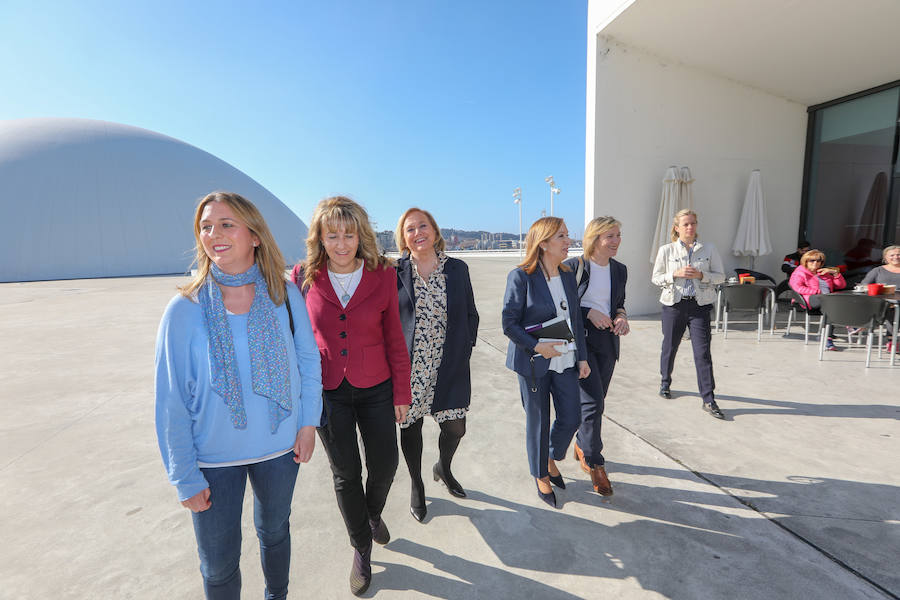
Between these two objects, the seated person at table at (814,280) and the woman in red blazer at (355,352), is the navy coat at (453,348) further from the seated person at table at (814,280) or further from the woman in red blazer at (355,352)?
the seated person at table at (814,280)

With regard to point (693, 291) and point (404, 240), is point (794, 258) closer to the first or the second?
point (693, 291)

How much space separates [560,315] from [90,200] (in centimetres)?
4216

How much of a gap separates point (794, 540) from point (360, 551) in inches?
90.6

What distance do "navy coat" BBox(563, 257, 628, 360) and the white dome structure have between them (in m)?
31.0

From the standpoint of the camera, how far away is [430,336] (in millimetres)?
A: 2430

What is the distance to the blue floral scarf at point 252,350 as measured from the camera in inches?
55.4

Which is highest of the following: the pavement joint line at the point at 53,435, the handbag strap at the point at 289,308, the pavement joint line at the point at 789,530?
the handbag strap at the point at 289,308

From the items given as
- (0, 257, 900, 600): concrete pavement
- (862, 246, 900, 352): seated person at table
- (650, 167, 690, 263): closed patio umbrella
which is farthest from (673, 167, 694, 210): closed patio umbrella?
(0, 257, 900, 600): concrete pavement

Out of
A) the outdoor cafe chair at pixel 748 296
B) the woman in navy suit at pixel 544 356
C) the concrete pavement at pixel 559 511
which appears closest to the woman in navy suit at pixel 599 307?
the woman in navy suit at pixel 544 356

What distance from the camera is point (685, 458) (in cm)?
299

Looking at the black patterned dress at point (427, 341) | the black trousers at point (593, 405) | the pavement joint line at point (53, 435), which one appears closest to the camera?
the black patterned dress at point (427, 341)

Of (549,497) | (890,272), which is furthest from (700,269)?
(890,272)

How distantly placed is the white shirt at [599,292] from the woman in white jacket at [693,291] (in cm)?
120

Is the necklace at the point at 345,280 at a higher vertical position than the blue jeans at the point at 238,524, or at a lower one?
higher
